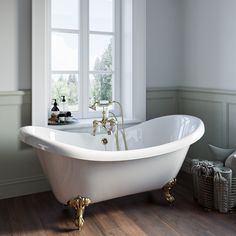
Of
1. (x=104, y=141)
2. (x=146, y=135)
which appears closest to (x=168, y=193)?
(x=146, y=135)

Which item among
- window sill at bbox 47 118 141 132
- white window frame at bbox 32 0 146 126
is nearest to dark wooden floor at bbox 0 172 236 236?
window sill at bbox 47 118 141 132

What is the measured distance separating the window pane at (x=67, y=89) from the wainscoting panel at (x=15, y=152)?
42 cm

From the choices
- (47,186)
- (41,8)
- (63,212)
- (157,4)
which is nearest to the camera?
(63,212)

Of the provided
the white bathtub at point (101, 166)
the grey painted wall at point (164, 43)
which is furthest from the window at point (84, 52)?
the white bathtub at point (101, 166)

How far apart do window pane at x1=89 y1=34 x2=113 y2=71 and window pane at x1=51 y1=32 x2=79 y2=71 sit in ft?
0.58

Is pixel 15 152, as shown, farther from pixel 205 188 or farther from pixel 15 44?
pixel 205 188

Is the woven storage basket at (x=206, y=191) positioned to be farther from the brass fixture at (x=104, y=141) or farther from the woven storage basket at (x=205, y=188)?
the brass fixture at (x=104, y=141)

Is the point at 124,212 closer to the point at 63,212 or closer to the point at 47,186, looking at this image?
the point at 63,212

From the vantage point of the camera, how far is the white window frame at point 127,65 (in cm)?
289

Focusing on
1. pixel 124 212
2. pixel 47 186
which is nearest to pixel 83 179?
pixel 124 212

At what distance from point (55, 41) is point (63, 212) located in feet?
5.52

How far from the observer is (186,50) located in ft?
12.0

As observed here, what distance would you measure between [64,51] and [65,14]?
0.37 meters

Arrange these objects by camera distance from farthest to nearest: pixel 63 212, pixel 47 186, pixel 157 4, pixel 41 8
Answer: pixel 157 4, pixel 47 186, pixel 41 8, pixel 63 212
